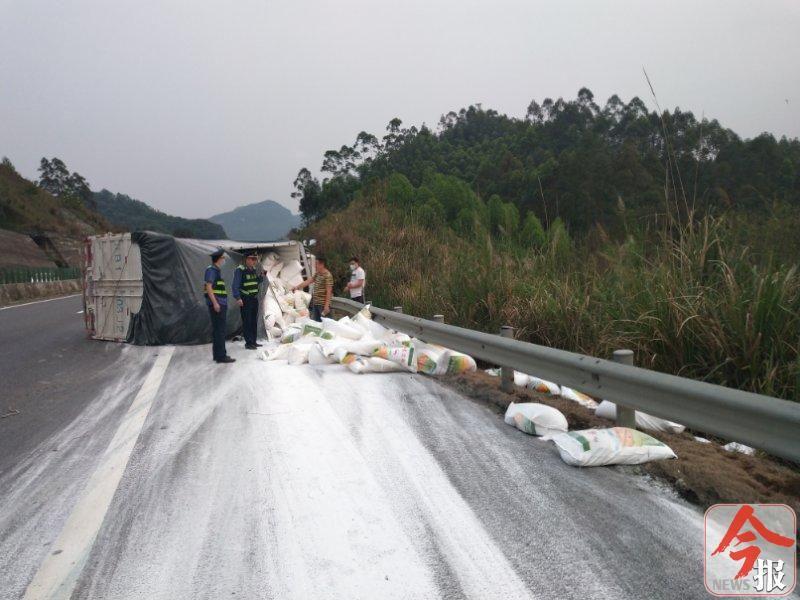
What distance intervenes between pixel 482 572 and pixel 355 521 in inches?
30.9

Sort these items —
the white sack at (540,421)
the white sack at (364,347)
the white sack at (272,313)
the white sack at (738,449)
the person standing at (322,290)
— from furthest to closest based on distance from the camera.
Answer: the white sack at (272,313) < the person standing at (322,290) < the white sack at (364,347) < the white sack at (540,421) < the white sack at (738,449)

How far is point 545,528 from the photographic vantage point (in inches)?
115

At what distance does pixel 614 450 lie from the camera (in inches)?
147

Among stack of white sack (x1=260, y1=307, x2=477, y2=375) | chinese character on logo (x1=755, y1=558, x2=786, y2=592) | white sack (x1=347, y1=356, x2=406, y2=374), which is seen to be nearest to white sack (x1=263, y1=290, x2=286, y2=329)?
stack of white sack (x1=260, y1=307, x2=477, y2=375)

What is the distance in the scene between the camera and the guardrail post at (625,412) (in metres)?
4.14

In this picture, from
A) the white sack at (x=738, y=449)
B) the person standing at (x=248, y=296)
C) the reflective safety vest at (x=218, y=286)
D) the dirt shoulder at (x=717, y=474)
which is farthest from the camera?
the person standing at (x=248, y=296)

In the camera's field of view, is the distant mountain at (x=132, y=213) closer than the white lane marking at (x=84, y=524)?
No

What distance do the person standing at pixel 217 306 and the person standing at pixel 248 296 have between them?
0.52 meters

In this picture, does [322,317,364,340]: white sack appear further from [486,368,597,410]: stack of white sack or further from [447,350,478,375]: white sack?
[486,368,597,410]: stack of white sack

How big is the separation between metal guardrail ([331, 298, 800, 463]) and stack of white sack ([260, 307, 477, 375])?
99 cm

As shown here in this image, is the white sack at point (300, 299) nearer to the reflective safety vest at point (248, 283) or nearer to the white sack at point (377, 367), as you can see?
the reflective safety vest at point (248, 283)

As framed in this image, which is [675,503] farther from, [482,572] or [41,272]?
[41,272]

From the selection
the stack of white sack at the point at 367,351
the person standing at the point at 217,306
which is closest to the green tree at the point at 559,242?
the stack of white sack at the point at 367,351

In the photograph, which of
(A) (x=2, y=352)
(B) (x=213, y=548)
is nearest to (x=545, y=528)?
(B) (x=213, y=548)
